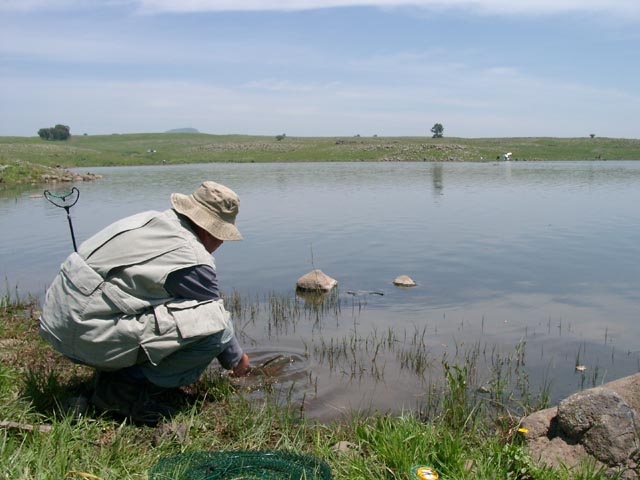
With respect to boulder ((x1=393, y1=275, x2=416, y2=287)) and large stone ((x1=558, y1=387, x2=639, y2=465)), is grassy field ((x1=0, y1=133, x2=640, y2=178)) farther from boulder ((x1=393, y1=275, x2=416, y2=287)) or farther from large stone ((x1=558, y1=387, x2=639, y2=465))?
large stone ((x1=558, y1=387, x2=639, y2=465))

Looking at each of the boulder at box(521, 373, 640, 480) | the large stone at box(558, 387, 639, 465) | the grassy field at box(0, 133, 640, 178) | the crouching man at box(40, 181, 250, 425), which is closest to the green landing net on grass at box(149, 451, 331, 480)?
the crouching man at box(40, 181, 250, 425)

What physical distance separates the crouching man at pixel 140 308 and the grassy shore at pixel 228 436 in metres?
0.35

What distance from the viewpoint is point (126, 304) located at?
14.6ft

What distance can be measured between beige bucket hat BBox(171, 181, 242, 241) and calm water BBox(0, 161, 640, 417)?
217 cm

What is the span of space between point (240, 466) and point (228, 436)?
74 cm

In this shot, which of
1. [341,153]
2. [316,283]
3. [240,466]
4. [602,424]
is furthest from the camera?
[341,153]

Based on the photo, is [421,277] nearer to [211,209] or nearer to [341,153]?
[211,209]

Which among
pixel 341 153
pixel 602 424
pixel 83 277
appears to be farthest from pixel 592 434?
pixel 341 153

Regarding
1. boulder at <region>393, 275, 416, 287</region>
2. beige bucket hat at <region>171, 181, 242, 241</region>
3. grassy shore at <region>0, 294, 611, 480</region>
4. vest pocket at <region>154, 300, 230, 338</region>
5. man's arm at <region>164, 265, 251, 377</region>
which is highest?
beige bucket hat at <region>171, 181, 242, 241</region>

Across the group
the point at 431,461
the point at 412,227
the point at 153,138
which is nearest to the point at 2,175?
the point at 412,227

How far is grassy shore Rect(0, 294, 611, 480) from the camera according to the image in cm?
397

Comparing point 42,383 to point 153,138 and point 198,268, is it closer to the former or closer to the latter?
point 198,268

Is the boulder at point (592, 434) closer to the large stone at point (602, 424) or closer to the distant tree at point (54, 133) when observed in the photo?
the large stone at point (602, 424)

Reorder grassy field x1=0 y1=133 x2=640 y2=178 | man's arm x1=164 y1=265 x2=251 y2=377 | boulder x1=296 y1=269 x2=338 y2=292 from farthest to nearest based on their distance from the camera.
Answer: grassy field x1=0 y1=133 x2=640 y2=178 → boulder x1=296 y1=269 x2=338 y2=292 → man's arm x1=164 y1=265 x2=251 y2=377
